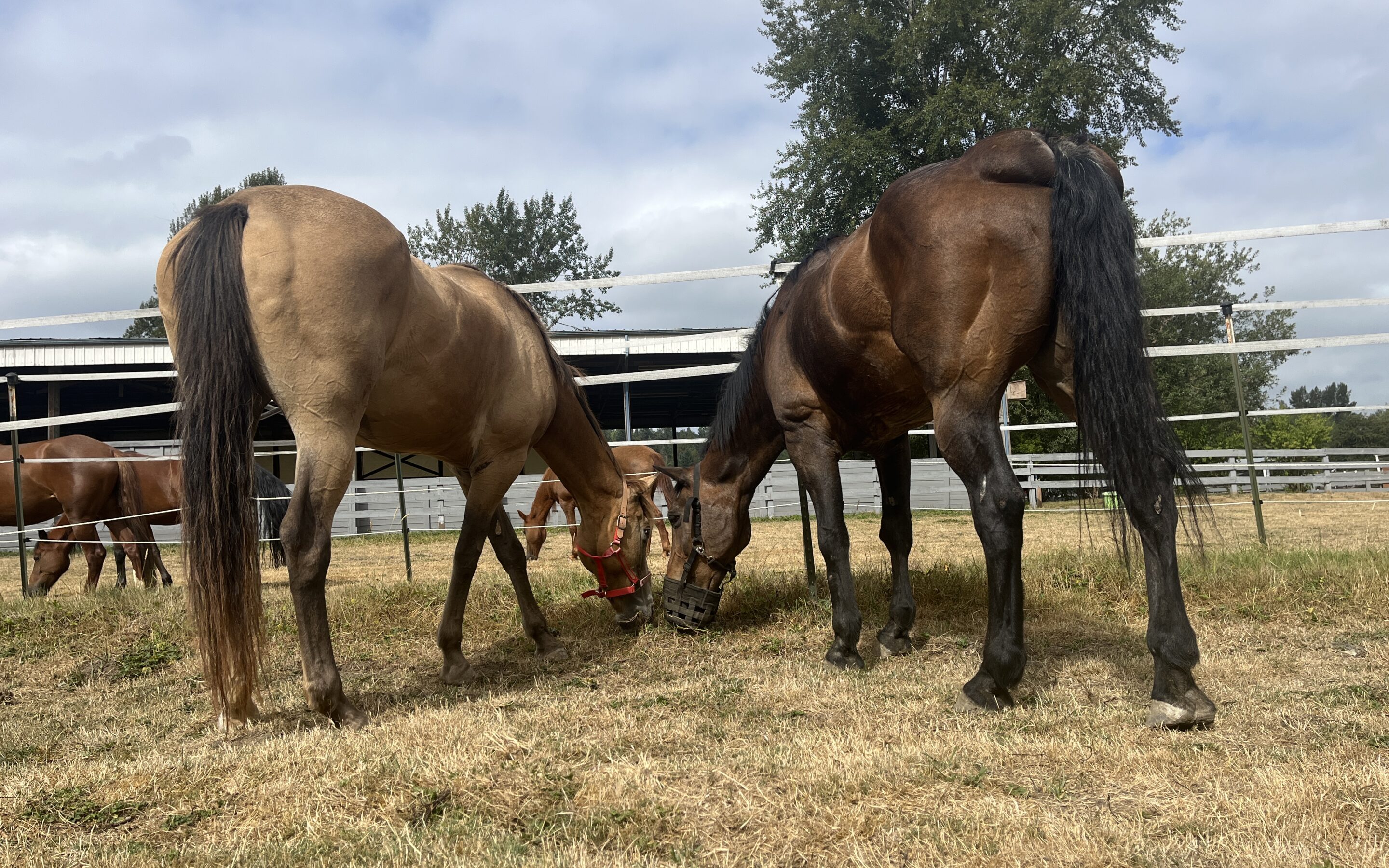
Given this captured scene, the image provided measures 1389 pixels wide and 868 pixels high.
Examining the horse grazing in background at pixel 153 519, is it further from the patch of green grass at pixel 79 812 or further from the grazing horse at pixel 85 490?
the patch of green grass at pixel 79 812

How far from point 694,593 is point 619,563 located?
1.68 ft

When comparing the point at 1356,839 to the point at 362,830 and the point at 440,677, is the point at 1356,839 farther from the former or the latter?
the point at 440,677

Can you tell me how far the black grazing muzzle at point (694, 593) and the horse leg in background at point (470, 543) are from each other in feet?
4.22

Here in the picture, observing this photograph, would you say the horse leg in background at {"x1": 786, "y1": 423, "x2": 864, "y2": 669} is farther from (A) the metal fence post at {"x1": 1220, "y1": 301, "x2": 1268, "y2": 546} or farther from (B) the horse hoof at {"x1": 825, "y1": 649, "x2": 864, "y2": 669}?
(A) the metal fence post at {"x1": 1220, "y1": 301, "x2": 1268, "y2": 546}

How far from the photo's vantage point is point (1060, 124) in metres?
23.9

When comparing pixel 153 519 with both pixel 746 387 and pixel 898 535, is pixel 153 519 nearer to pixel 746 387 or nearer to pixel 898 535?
pixel 746 387

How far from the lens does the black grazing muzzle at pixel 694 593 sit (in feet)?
Result: 17.0

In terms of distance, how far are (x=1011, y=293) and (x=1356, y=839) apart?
195 centimetres

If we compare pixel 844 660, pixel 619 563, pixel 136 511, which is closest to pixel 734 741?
pixel 844 660

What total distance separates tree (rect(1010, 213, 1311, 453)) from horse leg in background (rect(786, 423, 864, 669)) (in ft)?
62.6

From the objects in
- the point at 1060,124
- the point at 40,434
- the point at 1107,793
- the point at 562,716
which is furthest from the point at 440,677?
the point at 1060,124

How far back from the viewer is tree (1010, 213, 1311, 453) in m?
25.4

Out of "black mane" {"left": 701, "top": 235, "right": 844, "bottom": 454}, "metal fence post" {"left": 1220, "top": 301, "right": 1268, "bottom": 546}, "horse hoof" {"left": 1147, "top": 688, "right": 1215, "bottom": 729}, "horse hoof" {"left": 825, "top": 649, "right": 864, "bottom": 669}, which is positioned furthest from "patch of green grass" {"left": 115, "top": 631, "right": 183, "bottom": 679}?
"metal fence post" {"left": 1220, "top": 301, "right": 1268, "bottom": 546}

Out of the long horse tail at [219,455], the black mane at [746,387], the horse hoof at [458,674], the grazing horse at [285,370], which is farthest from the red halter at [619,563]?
the long horse tail at [219,455]
